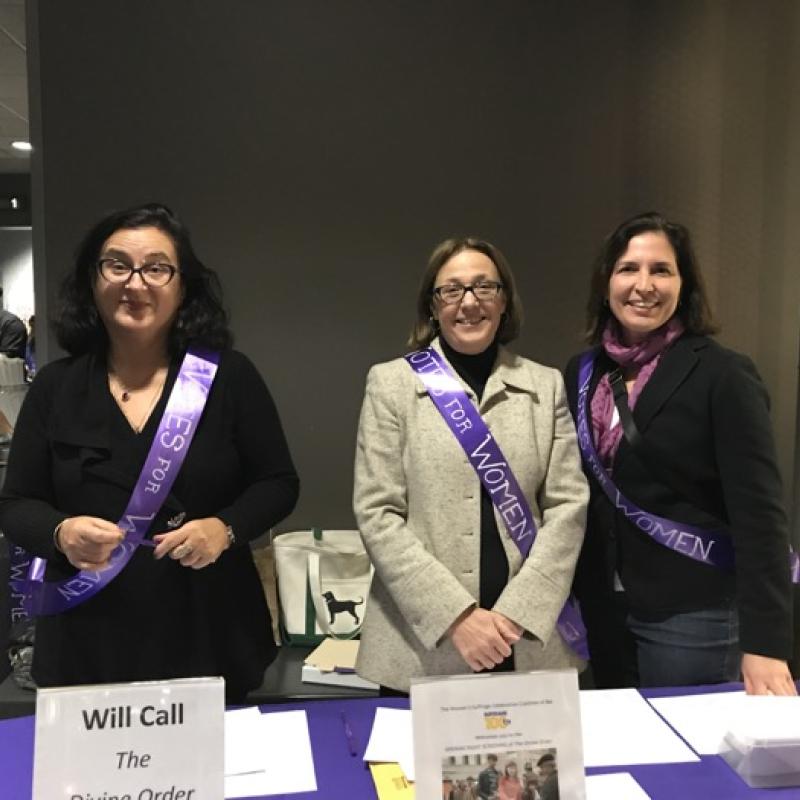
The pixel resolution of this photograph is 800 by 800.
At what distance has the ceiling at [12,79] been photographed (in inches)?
162

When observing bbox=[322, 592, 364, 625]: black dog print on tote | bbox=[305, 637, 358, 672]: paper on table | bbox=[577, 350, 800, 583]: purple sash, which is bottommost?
bbox=[305, 637, 358, 672]: paper on table

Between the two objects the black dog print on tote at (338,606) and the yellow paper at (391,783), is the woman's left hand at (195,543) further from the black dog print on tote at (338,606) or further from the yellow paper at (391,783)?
the black dog print on tote at (338,606)

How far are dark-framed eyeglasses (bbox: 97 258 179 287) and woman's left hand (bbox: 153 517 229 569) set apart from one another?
469 millimetres

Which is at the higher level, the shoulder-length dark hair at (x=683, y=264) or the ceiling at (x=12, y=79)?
the ceiling at (x=12, y=79)

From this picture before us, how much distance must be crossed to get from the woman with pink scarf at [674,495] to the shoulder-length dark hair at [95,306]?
0.83 m

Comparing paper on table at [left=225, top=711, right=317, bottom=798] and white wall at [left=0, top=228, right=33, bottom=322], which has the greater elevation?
white wall at [left=0, top=228, right=33, bottom=322]

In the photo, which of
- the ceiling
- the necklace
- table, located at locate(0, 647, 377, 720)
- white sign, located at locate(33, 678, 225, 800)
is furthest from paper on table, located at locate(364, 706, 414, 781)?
the ceiling

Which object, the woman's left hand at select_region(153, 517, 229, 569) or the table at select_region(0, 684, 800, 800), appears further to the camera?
the woman's left hand at select_region(153, 517, 229, 569)

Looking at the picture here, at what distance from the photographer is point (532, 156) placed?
10.2 ft

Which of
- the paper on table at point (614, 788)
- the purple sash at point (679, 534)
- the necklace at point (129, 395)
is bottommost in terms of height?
the paper on table at point (614, 788)

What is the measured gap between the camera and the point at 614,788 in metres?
1.10

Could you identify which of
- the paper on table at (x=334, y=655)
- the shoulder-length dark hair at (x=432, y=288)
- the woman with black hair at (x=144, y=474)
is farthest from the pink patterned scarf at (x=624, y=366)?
the paper on table at (x=334, y=655)

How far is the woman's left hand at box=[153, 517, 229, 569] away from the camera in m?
1.39

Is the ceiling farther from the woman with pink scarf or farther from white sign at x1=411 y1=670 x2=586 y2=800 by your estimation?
white sign at x1=411 y1=670 x2=586 y2=800
